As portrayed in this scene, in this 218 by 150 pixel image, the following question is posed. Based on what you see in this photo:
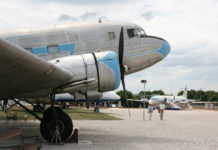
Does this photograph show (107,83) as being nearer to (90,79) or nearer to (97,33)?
(90,79)

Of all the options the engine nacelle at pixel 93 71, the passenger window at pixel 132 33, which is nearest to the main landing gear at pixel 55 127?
the engine nacelle at pixel 93 71

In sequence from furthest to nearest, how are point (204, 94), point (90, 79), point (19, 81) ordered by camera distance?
point (204, 94)
point (90, 79)
point (19, 81)

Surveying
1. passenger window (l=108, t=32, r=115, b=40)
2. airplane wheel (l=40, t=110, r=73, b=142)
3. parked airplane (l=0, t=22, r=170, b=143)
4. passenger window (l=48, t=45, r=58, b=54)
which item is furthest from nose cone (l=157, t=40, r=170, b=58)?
airplane wheel (l=40, t=110, r=73, b=142)

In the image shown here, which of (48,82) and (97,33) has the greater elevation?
(97,33)

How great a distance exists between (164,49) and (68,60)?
4255 mm

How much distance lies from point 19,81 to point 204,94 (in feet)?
479

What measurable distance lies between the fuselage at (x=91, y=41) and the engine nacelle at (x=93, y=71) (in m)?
1.04

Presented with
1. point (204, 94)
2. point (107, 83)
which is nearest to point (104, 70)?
point (107, 83)

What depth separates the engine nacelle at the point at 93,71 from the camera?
8352mm

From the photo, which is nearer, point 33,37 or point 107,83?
point 107,83

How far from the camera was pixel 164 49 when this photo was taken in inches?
432

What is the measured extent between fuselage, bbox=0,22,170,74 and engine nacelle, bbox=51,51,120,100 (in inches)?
41.0

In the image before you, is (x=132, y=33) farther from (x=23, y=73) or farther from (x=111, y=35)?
(x=23, y=73)

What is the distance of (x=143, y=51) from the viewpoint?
10.5 m
